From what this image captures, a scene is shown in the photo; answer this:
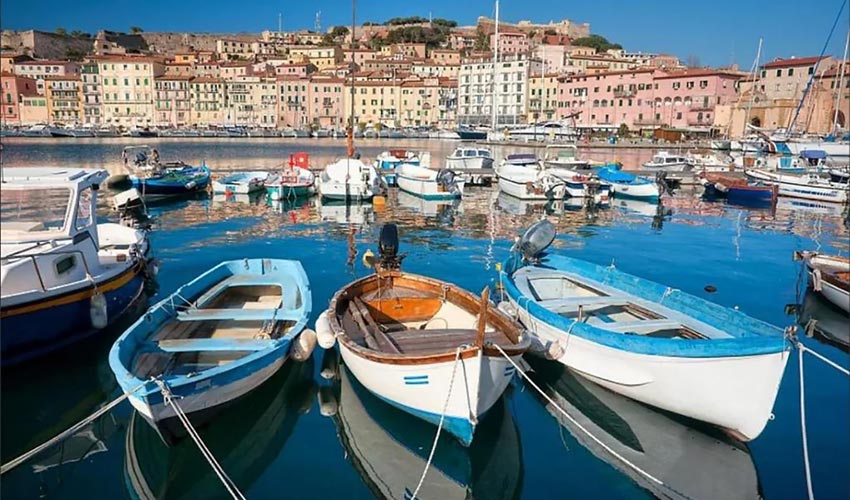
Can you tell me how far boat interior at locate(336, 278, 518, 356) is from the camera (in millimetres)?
7781

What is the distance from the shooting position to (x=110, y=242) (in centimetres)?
1371

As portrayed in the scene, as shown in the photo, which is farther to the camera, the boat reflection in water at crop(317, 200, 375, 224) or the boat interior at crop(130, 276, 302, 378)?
the boat reflection in water at crop(317, 200, 375, 224)

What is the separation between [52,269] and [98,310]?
95 cm

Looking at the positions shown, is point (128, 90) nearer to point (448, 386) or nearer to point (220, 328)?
point (220, 328)

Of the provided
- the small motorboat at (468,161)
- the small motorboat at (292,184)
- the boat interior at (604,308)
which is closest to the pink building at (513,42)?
the small motorboat at (468,161)

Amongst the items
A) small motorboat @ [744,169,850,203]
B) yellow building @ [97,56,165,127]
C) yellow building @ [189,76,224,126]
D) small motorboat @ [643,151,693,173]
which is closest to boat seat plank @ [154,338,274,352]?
small motorboat @ [744,169,850,203]

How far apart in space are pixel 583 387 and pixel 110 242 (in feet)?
37.6

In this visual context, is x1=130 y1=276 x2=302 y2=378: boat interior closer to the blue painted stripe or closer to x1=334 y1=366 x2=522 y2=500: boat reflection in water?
x1=334 y1=366 x2=522 y2=500: boat reflection in water

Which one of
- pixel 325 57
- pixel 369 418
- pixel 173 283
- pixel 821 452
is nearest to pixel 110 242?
pixel 173 283

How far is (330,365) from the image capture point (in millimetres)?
9352

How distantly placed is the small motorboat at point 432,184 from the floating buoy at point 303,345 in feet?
69.4

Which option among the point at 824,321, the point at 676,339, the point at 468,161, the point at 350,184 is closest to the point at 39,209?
the point at 676,339

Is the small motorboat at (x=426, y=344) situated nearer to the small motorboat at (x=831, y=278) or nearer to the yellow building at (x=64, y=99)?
the small motorboat at (x=831, y=278)

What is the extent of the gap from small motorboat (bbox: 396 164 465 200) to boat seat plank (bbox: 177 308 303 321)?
20544mm
